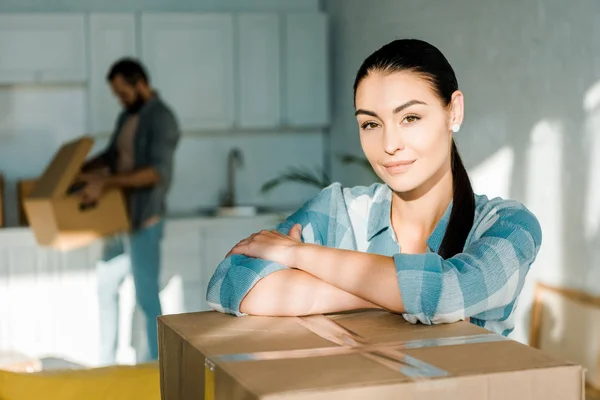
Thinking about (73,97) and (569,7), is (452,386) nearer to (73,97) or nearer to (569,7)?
(569,7)

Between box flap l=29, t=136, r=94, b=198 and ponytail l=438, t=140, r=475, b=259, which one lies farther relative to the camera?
box flap l=29, t=136, r=94, b=198

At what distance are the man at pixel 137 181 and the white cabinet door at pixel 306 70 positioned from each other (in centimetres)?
148

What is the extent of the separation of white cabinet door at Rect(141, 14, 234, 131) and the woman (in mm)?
3926

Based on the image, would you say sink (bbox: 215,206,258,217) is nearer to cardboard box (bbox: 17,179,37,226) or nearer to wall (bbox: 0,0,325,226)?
wall (bbox: 0,0,325,226)

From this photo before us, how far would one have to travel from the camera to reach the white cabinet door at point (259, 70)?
18.2 feet

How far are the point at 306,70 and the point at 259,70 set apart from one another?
31cm

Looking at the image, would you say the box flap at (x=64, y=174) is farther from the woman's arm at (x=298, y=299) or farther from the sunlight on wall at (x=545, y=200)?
the woman's arm at (x=298, y=299)

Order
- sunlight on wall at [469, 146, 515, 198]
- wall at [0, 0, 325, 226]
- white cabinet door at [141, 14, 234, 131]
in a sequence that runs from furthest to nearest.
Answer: wall at [0, 0, 325, 226]
white cabinet door at [141, 14, 234, 131]
sunlight on wall at [469, 146, 515, 198]

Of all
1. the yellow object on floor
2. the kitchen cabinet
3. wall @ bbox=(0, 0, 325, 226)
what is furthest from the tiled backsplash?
the yellow object on floor

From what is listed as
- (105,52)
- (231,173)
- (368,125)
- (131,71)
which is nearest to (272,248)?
(368,125)

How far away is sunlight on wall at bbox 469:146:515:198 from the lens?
382 centimetres

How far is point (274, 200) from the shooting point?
6008mm

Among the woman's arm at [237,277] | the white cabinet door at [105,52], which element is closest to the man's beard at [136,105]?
the white cabinet door at [105,52]

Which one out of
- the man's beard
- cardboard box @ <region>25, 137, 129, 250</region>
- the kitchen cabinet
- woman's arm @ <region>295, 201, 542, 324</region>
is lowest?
the kitchen cabinet
